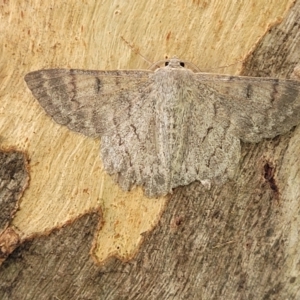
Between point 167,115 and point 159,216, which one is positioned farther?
point 167,115

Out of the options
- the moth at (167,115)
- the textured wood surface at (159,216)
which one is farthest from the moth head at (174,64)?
the textured wood surface at (159,216)

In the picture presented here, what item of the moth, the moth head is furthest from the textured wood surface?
the moth head

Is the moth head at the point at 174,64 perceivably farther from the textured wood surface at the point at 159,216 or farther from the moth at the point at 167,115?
the textured wood surface at the point at 159,216

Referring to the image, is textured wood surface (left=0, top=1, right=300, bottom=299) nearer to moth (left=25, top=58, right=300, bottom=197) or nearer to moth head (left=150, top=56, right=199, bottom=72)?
moth (left=25, top=58, right=300, bottom=197)

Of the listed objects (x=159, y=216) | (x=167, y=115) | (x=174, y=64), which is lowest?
(x=159, y=216)

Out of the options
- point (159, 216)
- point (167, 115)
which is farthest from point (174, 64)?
point (159, 216)

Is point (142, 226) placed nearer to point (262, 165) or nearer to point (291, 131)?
point (262, 165)

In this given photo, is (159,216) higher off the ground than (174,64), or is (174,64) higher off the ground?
(174,64)

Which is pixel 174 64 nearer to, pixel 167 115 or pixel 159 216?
pixel 167 115

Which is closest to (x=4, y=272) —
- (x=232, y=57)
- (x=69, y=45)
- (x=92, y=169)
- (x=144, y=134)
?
(x=92, y=169)
